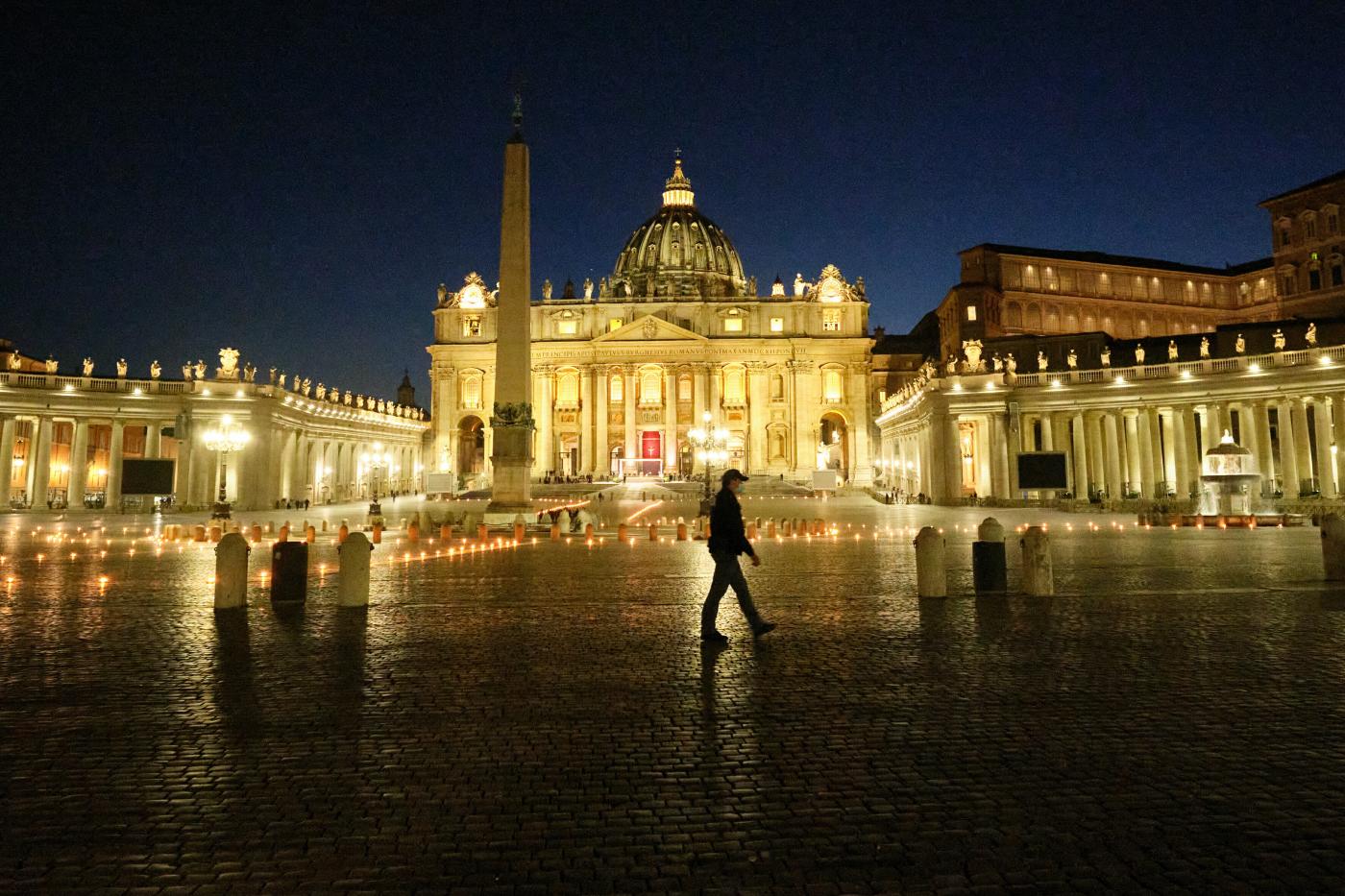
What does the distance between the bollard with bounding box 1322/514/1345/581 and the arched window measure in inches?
3535

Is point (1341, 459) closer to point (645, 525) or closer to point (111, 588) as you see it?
point (645, 525)

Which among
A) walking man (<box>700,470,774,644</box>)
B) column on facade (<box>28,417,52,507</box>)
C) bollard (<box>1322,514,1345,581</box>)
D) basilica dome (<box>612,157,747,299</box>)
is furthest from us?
basilica dome (<box>612,157,747,299</box>)

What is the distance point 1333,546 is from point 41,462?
64028 mm

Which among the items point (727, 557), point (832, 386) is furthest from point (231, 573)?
point (832, 386)

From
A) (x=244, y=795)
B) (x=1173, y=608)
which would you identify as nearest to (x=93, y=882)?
(x=244, y=795)

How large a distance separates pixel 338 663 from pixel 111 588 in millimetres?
8656

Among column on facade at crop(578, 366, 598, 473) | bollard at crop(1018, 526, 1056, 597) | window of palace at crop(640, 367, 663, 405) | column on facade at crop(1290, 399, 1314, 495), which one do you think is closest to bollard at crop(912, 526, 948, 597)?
bollard at crop(1018, 526, 1056, 597)

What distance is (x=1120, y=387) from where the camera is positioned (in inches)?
1928

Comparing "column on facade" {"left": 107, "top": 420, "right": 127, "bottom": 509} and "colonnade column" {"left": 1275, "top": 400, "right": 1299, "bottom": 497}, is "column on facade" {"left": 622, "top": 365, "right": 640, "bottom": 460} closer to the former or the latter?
"column on facade" {"left": 107, "top": 420, "right": 127, "bottom": 509}

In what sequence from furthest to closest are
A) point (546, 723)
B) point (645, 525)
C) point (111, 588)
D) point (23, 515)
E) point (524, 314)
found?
point (23, 515) < point (645, 525) < point (524, 314) < point (111, 588) < point (546, 723)

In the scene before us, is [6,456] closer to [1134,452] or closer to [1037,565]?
[1037,565]

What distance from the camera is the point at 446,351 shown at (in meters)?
96.4

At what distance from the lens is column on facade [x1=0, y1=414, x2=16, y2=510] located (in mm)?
49594

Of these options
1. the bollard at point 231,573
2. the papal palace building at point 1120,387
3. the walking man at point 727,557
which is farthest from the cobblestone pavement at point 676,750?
the papal palace building at point 1120,387
